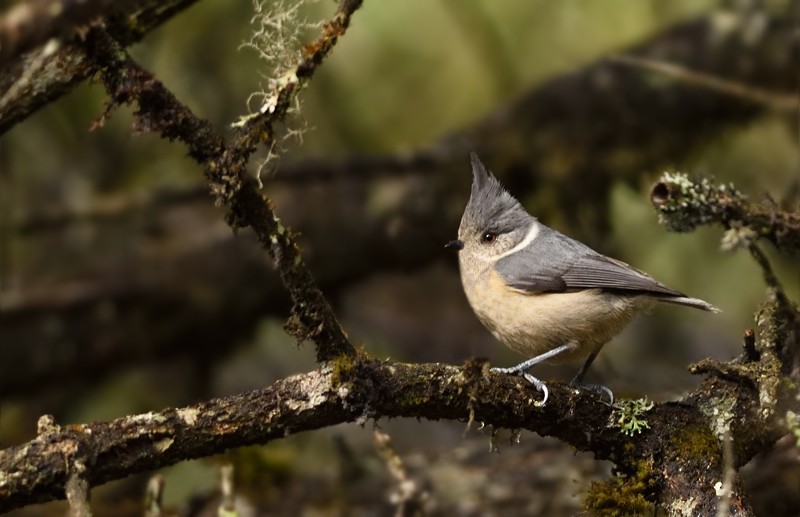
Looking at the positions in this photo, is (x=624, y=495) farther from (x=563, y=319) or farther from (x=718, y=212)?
(x=718, y=212)

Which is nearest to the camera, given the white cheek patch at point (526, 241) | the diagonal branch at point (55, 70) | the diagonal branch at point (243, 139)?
the diagonal branch at point (243, 139)

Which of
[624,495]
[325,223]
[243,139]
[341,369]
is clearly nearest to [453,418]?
[341,369]

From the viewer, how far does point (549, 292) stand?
3410 millimetres

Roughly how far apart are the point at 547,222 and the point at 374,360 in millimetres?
3141

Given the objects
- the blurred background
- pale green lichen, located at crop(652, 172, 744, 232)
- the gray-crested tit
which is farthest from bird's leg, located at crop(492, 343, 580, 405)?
the blurred background

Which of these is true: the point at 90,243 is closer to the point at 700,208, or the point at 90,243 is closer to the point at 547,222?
the point at 547,222

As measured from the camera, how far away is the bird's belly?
329 centimetres

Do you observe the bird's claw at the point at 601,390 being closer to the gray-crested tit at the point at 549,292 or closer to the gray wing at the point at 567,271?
the gray-crested tit at the point at 549,292

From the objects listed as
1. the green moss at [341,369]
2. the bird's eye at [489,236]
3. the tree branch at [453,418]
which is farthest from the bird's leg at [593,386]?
the green moss at [341,369]

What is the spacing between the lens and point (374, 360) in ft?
8.13

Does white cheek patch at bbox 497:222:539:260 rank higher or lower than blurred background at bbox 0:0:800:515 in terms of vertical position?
lower

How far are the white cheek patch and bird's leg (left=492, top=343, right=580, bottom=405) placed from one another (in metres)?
0.51

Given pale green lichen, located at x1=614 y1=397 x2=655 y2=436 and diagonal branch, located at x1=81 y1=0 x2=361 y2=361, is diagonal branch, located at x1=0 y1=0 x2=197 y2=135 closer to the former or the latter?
diagonal branch, located at x1=81 y1=0 x2=361 y2=361

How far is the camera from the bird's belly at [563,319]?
129 inches
